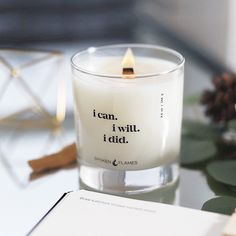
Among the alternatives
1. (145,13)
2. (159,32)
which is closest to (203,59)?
(159,32)

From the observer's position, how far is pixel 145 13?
3.58ft

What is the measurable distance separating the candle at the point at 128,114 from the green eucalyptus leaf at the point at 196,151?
0.16 feet

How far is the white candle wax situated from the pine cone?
0.29ft

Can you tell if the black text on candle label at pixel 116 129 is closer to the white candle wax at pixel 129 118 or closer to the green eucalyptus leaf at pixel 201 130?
the white candle wax at pixel 129 118

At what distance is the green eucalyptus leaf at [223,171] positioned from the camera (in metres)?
0.44

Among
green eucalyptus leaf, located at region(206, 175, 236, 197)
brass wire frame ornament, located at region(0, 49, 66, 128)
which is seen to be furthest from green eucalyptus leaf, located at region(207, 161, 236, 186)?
brass wire frame ornament, located at region(0, 49, 66, 128)

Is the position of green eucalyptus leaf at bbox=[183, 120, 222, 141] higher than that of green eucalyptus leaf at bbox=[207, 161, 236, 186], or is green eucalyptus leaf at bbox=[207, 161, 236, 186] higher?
green eucalyptus leaf at bbox=[207, 161, 236, 186]

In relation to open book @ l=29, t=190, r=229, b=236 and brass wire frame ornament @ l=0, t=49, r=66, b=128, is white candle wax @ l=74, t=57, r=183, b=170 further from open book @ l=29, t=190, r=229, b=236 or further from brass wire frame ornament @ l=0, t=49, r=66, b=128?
brass wire frame ornament @ l=0, t=49, r=66, b=128

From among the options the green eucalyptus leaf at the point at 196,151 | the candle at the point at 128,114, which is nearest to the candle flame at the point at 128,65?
the candle at the point at 128,114

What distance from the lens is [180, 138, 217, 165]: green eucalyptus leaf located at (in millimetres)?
484

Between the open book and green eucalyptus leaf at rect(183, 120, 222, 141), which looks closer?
the open book

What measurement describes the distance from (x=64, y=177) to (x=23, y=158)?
5cm

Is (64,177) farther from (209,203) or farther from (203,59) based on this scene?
(203,59)

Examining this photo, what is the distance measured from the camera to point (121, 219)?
1.21 ft
